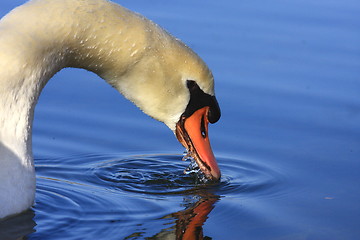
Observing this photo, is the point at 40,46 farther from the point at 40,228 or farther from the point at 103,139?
the point at 103,139

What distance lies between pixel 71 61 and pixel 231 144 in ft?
7.93

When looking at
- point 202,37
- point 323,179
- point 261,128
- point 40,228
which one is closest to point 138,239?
point 40,228

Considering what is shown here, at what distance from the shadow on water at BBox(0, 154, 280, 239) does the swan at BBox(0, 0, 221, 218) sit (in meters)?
0.31

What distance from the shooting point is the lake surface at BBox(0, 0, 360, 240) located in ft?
22.1

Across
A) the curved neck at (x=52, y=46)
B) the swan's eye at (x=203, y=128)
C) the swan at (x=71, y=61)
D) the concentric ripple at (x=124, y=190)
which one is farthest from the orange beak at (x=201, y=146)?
the curved neck at (x=52, y=46)

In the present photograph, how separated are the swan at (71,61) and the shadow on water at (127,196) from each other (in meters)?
0.31

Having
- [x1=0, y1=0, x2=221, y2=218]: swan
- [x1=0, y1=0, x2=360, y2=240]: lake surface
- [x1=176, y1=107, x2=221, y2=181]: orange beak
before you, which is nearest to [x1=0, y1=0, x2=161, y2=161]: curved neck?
[x1=0, y1=0, x2=221, y2=218]: swan

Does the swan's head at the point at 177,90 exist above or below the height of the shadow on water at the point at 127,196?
above

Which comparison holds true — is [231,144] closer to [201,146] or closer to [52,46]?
[201,146]

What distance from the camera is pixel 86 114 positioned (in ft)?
30.4

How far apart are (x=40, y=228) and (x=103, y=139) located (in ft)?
7.74

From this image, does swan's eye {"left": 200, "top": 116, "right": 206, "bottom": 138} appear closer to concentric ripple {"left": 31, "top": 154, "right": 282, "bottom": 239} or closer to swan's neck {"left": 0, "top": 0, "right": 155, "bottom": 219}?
concentric ripple {"left": 31, "top": 154, "right": 282, "bottom": 239}

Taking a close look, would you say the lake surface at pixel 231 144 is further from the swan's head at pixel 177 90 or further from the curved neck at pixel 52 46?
the curved neck at pixel 52 46

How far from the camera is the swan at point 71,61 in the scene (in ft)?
20.6
